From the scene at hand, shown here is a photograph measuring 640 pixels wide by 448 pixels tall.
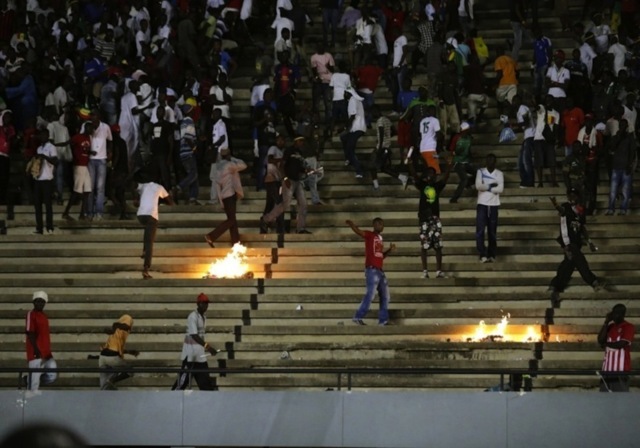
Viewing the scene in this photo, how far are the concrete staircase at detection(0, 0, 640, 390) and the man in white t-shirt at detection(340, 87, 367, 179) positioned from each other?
0.32 metres

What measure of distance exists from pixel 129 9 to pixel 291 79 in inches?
185

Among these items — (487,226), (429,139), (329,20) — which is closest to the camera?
(487,226)

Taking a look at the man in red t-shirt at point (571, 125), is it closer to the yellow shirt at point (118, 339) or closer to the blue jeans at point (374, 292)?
the blue jeans at point (374, 292)

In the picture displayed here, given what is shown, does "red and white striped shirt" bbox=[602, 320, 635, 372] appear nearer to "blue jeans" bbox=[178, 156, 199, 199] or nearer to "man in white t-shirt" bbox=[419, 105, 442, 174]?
"man in white t-shirt" bbox=[419, 105, 442, 174]

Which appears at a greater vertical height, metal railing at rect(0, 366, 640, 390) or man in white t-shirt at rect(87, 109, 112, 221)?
man in white t-shirt at rect(87, 109, 112, 221)

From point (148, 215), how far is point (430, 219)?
14.3 ft

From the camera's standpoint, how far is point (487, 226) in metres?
20.7

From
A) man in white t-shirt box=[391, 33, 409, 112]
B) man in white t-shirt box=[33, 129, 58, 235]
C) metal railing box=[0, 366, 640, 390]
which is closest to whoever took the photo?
metal railing box=[0, 366, 640, 390]

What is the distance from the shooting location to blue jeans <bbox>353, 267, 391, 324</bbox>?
18.7 metres

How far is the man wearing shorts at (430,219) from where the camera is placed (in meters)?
20.0

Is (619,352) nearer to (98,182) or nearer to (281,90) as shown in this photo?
(281,90)

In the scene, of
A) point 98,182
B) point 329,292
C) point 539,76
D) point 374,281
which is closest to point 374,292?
point 374,281

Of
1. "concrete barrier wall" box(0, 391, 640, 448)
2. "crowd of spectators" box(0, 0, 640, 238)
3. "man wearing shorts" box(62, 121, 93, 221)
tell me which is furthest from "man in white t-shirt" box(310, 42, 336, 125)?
"concrete barrier wall" box(0, 391, 640, 448)

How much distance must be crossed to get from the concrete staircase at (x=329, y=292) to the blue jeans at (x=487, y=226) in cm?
30
